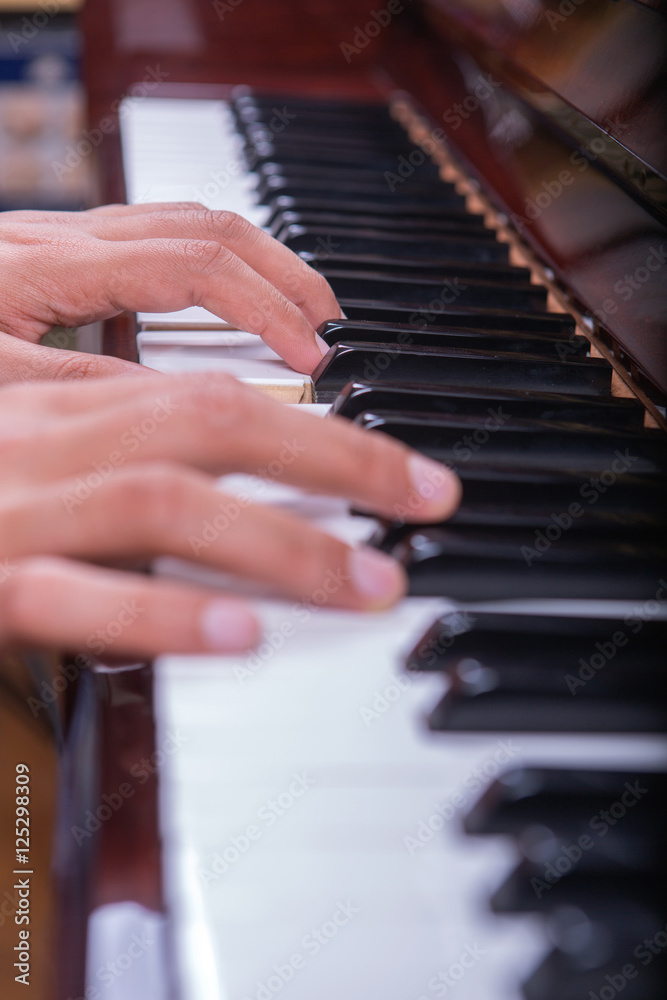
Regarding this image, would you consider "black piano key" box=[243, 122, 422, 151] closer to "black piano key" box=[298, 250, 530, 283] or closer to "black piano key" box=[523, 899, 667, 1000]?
"black piano key" box=[298, 250, 530, 283]

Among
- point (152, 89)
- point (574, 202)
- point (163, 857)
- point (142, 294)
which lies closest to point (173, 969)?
point (163, 857)

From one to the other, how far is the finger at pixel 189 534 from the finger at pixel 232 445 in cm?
4

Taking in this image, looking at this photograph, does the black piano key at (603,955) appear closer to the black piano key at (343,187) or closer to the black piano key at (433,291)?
the black piano key at (433,291)

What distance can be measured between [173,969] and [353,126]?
5.40 ft

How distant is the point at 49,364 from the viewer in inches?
38.8

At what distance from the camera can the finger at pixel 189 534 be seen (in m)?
0.60

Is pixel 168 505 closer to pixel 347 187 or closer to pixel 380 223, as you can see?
pixel 380 223

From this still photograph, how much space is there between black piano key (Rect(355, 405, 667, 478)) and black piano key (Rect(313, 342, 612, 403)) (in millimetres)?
135

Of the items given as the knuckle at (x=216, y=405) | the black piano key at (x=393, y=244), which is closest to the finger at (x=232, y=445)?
the knuckle at (x=216, y=405)

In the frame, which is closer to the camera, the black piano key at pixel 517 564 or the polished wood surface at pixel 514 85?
the black piano key at pixel 517 564

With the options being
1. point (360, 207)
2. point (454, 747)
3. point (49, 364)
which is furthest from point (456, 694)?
point (360, 207)

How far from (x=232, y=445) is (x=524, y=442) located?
0.29 metres

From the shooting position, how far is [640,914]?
0.48 m

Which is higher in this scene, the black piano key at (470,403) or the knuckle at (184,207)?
the knuckle at (184,207)
